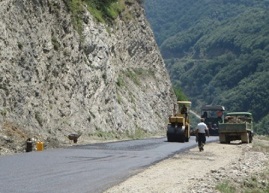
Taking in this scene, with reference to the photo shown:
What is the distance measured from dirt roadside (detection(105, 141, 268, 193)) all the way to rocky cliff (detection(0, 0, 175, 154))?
34.6 ft

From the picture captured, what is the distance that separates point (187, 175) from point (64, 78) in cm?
2495

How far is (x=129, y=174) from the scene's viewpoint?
1695 cm

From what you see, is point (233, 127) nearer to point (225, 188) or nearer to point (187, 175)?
point (187, 175)

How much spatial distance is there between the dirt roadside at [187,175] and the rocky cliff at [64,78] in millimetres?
10545

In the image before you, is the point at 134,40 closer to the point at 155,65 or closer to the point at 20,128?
the point at 155,65

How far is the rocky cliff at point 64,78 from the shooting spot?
3303 cm

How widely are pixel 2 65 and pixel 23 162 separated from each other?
579 inches

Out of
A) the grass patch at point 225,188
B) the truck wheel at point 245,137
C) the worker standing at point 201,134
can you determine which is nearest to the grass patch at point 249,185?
the grass patch at point 225,188

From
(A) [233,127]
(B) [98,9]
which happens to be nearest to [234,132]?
(A) [233,127]

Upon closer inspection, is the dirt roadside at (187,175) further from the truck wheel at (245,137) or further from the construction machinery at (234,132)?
the truck wheel at (245,137)

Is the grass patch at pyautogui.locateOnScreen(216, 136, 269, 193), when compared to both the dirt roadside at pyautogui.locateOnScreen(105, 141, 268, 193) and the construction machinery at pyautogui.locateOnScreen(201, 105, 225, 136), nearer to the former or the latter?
the dirt roadside at pyautogui.locateOnScreen(105, 141, 268, 193)

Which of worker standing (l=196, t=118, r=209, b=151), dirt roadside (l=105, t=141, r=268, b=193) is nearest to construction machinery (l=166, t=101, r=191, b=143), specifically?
worker standing (l=196, t=118, r=209, b=151)

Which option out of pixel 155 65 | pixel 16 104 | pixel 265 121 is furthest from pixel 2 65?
pixel 265 121

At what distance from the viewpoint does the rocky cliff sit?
108 ft
